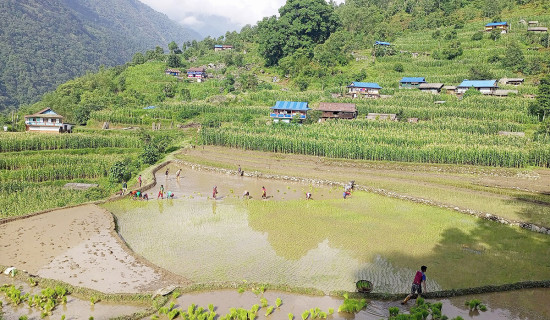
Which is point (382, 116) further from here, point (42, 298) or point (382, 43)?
point (42, 298)

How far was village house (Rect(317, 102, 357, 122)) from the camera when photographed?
189ft

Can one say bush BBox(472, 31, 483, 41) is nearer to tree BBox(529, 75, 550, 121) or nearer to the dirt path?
tree BBox(529, 75, 550, 121)

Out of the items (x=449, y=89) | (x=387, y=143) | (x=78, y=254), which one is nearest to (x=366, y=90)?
(x=449, y=89)

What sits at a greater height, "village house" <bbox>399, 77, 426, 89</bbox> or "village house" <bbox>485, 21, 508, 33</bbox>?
"village house" <bbox>485, 21, 508, 33</bbox>

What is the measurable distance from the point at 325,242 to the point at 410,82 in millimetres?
54363

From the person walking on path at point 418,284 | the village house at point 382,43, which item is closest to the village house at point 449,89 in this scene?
the village house at point 382,43

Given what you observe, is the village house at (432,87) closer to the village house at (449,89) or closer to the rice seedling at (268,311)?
the village house at (449,89)

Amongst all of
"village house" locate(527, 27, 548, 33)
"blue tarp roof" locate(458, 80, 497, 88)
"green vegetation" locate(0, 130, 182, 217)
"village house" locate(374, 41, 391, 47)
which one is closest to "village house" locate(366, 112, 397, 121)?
"blue tarp roof" locate(458, 80, 497, 88)

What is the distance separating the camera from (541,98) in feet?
163

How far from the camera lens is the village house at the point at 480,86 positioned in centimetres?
6116

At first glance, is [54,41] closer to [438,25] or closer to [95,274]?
[438,25]

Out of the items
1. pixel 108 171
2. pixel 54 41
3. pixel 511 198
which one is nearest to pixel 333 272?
pixel 511 198

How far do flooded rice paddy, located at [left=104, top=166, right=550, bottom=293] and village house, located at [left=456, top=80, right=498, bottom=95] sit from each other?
134ft

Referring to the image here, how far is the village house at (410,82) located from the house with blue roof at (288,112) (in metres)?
21.8
